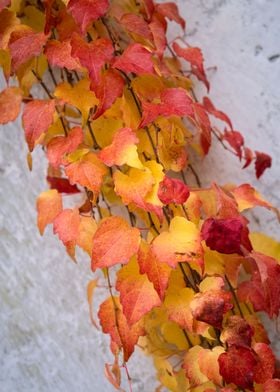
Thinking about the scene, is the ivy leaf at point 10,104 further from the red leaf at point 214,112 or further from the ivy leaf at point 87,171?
the red leaf at point 214,112

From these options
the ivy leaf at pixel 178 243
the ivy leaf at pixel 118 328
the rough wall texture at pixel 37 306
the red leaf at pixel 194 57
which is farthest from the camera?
the rough wall texture at pixel 37 306

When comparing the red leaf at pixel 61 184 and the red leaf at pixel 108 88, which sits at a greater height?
the red leaf at pixel 108 88

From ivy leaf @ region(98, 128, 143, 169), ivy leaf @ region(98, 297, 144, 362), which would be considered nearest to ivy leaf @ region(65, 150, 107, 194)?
ivy leaf @ region(98, 128, 143, 169)

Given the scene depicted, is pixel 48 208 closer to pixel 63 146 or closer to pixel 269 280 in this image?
pixel 63 146

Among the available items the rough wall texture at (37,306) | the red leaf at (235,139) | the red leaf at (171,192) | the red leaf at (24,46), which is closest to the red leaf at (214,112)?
the red leaf at (235,139)

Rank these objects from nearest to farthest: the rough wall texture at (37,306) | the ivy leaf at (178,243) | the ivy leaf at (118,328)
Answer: the ivy leaf at (178,243), the ivy leaf at (118,328), the rough wall texture at (37,306)

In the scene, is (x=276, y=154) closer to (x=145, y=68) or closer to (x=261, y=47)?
(x=261, y=47)

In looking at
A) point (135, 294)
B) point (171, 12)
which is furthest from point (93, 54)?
point (135, 294)
